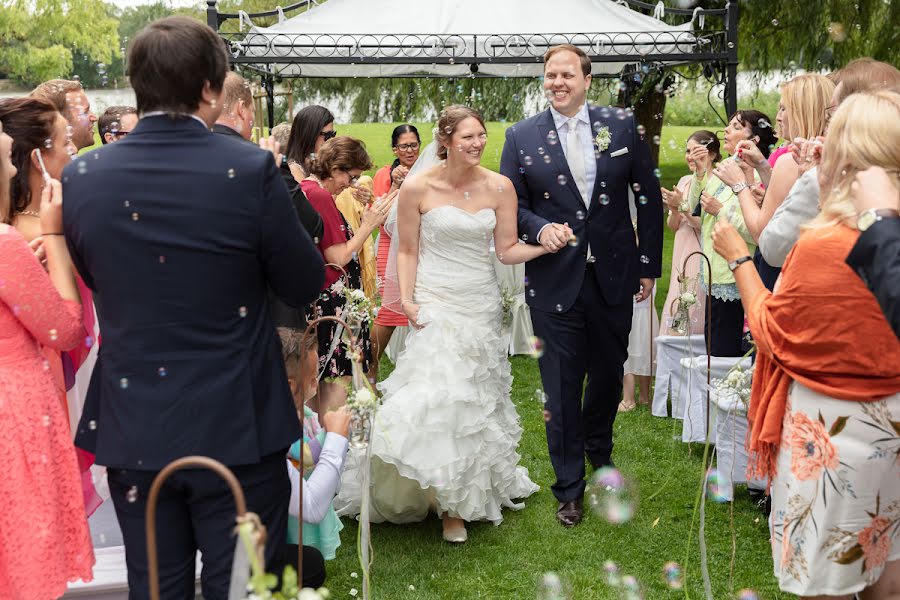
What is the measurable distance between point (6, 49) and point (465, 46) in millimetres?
19307

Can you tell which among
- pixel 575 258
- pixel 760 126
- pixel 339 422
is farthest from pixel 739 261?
pixel 760 126

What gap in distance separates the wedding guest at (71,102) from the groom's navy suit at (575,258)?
2.03m

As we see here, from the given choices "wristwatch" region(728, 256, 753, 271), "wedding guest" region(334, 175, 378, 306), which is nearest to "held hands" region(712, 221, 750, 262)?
"wristwatch" region(728, 256, 753, 271)

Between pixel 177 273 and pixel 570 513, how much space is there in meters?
2.95

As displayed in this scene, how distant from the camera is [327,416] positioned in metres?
3.22

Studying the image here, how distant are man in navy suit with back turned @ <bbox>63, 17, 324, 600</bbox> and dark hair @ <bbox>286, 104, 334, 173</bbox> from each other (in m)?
3.03

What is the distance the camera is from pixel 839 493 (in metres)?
2.55

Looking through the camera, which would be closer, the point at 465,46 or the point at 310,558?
the point at 310,558

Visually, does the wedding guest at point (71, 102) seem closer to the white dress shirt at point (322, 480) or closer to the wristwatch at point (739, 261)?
the white dress shirt at point (322, 480)

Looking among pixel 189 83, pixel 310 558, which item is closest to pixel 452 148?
pixel 310 558

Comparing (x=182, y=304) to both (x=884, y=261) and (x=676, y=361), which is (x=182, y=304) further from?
(x=676, y=361)

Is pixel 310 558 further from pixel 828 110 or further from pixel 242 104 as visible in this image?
pixel 828 110

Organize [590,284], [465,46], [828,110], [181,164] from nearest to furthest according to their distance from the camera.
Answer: [181,164] → [828,110] → [590,284] → [465,46]

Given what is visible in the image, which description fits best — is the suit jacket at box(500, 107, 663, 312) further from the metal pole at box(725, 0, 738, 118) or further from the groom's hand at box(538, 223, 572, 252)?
the metal pole at box(725, 0, 738, 118)
